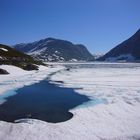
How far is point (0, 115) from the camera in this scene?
16953mm

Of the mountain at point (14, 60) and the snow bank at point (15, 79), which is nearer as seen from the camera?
the snow bank at point (15, 79)

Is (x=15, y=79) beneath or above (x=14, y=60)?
beneath

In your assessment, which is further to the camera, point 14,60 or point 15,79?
point 14,60

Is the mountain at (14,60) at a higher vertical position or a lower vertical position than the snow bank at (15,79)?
higher

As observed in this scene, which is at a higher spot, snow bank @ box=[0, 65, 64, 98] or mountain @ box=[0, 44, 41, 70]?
mountain @ box=[0, 44, 41, 70]

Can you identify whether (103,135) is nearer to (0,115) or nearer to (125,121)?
(125,121)

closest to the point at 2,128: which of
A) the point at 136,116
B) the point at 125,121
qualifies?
the point at 125,121

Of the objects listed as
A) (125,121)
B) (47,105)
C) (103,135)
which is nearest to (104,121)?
(125,121)

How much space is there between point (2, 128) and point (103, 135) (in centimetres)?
596

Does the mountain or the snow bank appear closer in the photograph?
the snow bank

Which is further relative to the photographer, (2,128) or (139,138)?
(2,128)

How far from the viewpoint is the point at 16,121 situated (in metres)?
15.3

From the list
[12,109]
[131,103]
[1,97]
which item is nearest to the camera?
[12,109]

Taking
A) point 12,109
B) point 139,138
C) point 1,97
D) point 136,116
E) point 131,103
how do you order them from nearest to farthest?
point 139,138, point 136,116, point 12,109, point 131,103, point 1,97
